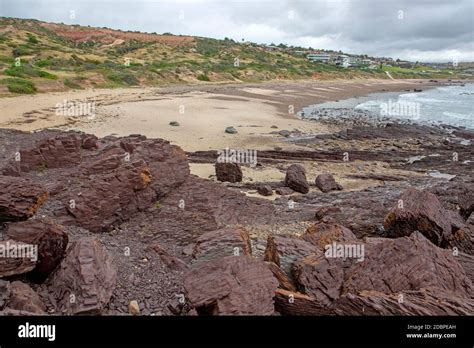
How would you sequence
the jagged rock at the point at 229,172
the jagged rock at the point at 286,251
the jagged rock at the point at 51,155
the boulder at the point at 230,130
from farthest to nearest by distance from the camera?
the boulder at the point at 230,130 → the jagged rock at the point at 229,172 → the jagged rock at the point at 51,155 → the jagged rock at the point at 286,251

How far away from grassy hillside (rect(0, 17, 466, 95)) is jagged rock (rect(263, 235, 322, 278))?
27604mm

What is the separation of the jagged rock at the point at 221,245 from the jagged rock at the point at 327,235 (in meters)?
1.37

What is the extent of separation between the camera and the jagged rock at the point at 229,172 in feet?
48.0

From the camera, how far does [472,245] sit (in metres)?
7.82

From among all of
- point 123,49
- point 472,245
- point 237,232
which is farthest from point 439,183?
point 123,49

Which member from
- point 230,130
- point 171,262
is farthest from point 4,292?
point 230,130

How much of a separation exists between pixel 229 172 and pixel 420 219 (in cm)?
777

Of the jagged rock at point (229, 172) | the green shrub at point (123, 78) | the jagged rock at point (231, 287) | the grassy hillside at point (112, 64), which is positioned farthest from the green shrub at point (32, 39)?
the jagged rock at point (231, 287)

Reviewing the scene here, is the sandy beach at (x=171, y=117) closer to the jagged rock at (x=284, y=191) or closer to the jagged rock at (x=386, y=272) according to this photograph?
the jagged rock at (x=284, y=191)

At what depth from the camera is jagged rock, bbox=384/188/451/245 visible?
778cm

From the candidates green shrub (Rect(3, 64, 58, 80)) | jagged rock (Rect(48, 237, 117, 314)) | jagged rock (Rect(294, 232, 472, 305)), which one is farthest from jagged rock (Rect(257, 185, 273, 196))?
green shrub (Rect(3, 64, 58, 80))

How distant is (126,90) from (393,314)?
36.7 meters
